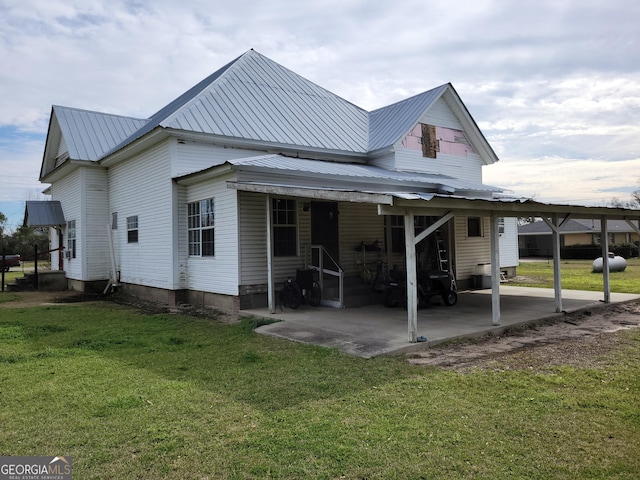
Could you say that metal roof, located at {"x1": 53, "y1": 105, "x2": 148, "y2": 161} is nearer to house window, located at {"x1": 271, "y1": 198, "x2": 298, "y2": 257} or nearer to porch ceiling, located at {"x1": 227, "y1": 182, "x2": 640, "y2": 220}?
house window, located at {"x1": 271, "y1": 198, "x2": 298, "y2": 257}

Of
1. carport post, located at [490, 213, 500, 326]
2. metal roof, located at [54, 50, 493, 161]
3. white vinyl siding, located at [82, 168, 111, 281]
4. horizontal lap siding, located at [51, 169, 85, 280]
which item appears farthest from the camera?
horizontal lap siding, located at [51, 169, 85, 280]

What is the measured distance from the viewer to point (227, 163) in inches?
423

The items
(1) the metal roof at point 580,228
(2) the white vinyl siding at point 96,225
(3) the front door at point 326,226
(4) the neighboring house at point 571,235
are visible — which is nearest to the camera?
(3) the front door at point 326,226

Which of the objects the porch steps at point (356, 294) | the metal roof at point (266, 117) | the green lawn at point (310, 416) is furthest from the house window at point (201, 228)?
the green lawn at point (310, 416)

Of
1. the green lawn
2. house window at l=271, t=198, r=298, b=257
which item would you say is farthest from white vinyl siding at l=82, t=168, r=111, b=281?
the green lawn

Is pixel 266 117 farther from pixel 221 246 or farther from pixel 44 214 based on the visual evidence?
pixel 44 214

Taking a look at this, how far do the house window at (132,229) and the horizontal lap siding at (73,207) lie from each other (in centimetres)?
225

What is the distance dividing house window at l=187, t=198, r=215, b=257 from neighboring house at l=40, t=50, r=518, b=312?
1.1 inches

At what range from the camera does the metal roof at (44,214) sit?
20.0 m

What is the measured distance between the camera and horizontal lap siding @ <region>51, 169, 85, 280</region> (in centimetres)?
1780

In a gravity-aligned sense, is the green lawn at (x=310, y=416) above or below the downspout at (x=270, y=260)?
below

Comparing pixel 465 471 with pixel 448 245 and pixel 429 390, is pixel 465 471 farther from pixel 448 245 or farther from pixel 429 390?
pixel 448 245

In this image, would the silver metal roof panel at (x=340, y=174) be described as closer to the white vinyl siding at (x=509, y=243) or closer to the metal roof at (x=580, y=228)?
the white vinyl siding at (x=509, y=243)

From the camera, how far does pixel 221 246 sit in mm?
11805
